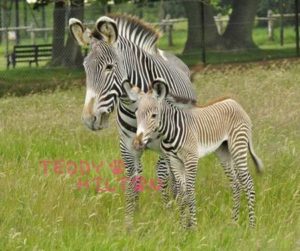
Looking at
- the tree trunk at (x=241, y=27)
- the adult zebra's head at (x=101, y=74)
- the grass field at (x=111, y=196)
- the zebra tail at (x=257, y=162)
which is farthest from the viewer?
the tree trunk at (x=241, y=27)

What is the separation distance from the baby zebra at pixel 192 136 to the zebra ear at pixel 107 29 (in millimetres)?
709

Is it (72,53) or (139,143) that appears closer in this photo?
(139,143)

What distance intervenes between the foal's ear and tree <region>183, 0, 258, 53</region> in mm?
19284

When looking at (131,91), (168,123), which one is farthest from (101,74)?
(168,123)

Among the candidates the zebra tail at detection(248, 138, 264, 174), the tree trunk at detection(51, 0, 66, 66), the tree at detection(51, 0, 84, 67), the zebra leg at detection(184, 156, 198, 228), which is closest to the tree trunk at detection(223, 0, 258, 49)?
the tree at detection(51, 0, 84, 67)

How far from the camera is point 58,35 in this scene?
1005 inches

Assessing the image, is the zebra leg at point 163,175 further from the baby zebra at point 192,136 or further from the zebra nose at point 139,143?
the zebra nose at point 139,143

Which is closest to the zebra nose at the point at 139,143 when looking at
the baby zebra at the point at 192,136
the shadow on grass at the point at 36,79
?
the baby zebra at the point at 192,136

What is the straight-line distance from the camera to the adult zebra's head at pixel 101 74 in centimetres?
797

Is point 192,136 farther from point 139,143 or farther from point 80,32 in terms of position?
point 80,32

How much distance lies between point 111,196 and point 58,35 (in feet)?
56.0

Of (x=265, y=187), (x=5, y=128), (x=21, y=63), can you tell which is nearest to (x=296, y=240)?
(x=265, y=187)

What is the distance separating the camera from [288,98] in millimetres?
13875

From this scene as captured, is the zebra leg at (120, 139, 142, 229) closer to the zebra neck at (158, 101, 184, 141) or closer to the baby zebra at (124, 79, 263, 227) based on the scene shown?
the baby zebra at (124, 79, 263, 227)
